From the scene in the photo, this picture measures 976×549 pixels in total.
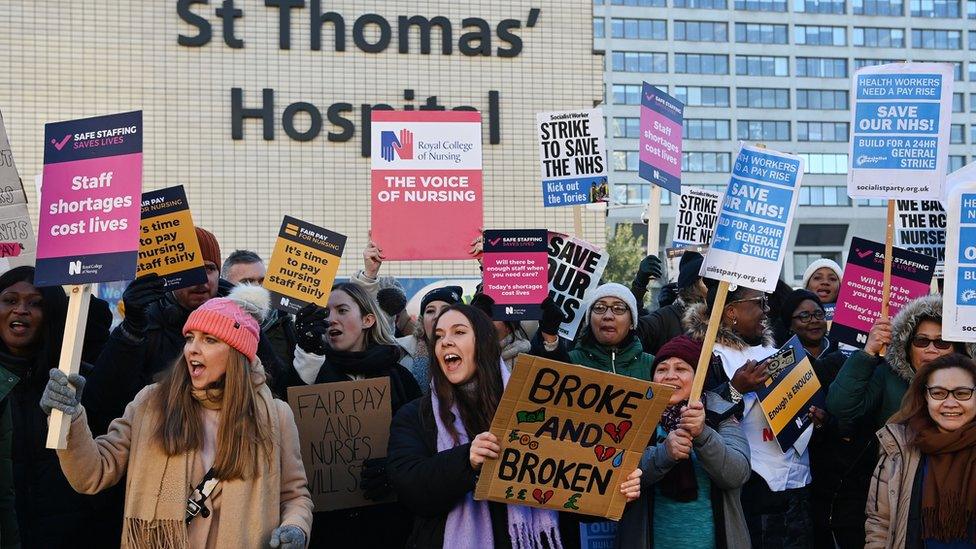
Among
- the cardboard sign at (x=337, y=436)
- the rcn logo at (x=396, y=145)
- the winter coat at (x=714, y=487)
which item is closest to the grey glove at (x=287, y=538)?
the cardboard sign at (x=337, y=436)

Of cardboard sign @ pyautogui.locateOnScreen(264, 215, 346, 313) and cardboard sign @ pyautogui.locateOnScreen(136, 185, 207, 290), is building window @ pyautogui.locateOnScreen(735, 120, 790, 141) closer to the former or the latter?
cardboard sign @ pyautogui.locateOnScreen(264, 215, 346, 313)

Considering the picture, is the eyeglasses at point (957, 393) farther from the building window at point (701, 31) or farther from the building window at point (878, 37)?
the building window at point (878, 37)

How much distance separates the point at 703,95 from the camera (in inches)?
2773

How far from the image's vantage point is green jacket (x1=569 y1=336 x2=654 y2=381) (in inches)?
235

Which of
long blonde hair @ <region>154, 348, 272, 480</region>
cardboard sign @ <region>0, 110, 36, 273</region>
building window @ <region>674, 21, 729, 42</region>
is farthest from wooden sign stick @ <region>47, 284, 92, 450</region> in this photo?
building window @ <region>674, 21, 729, 42</region>

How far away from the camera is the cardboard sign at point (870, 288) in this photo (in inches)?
266

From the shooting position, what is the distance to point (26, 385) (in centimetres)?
476

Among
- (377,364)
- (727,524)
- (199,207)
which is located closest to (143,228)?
(377,364)

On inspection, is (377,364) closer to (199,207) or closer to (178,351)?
(178,351)

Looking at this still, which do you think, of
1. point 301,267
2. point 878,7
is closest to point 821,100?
point 878,7

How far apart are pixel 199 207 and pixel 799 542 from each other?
1479 centimetres

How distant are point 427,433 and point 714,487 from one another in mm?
1307

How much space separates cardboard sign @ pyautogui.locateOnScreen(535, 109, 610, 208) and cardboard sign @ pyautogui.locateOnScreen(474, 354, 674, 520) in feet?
15.0

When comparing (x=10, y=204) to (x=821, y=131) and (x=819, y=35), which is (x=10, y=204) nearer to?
(x=821, y=131)
